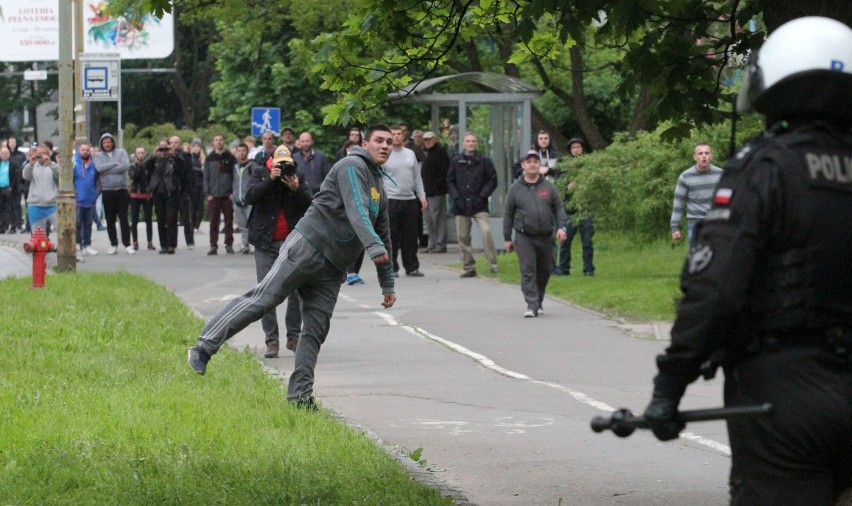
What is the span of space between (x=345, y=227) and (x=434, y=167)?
15181mm

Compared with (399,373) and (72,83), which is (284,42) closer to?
(72,83)

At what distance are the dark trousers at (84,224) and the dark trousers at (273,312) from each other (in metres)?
13.5

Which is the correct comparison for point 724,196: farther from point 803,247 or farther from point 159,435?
point 159,435

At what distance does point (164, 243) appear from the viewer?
87.6 feet

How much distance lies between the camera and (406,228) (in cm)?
2142

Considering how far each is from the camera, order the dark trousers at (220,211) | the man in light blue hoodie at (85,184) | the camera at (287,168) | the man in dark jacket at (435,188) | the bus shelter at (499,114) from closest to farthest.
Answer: the camera at (287,168)
the man in dark jacket at (435,188)
the bus shelter at (499,114)
the man in light blue hoodie at (85,184)
the dark trousers at (220,211)

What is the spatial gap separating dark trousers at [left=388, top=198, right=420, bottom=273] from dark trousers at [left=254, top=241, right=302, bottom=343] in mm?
8348

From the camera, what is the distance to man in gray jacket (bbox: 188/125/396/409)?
937cm

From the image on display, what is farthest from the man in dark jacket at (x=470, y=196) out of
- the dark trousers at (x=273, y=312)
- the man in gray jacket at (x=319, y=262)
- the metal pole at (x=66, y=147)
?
the man in gray jacket at (x=319, y=262)

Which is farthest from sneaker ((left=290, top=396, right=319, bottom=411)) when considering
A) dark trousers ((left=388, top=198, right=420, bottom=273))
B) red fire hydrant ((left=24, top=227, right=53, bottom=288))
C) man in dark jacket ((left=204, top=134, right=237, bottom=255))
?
man in dark jacket ((left=204, top=134, right=237, bottom=255))

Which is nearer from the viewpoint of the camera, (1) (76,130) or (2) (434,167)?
(1) (76,130)

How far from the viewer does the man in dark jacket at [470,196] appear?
69.8 feet

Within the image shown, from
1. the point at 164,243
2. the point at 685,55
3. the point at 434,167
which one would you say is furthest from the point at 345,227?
the point at 164,243

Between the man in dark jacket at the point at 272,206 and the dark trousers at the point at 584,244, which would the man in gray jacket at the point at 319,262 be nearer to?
the man in dark jacket at the point at 272,206
